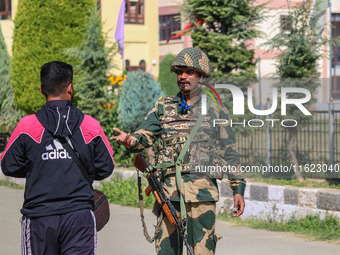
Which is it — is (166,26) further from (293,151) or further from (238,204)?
(238,204)

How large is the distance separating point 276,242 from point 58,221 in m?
4.92

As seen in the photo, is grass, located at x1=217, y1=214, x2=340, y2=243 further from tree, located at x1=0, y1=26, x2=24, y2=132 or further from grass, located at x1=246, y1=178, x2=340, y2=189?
tree, located at x1=0, y1=26, x2=24, y2=132

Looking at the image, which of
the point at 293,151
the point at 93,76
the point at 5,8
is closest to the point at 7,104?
the point at 93,76

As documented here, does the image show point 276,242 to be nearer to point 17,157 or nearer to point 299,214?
point 299,214

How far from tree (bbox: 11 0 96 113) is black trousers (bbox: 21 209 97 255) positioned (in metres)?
13.0

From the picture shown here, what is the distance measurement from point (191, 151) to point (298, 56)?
299 inches

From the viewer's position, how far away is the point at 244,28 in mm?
14320

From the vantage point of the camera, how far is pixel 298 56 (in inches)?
496

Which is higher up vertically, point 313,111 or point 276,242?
point 313,111

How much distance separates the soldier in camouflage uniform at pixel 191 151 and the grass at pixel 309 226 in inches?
155

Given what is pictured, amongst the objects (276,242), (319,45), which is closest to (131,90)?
(319,45)

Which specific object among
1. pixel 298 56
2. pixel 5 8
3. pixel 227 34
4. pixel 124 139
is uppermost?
pixel 5 8

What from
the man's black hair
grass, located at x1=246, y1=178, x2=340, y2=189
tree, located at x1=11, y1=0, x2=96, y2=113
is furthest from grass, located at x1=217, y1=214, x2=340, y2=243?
tree, located at x1=11, y1=0, x2=96, y2=113

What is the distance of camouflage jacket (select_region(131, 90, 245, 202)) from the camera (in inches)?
211
